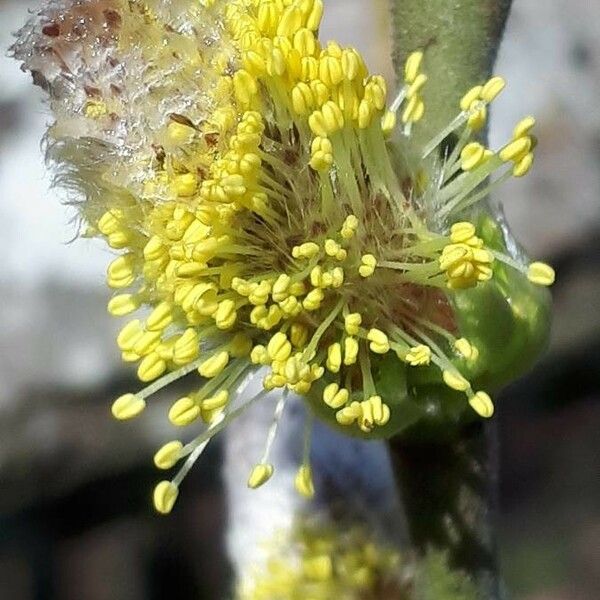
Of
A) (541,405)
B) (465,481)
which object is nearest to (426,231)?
(465,481)

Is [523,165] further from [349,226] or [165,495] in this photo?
[165,495]

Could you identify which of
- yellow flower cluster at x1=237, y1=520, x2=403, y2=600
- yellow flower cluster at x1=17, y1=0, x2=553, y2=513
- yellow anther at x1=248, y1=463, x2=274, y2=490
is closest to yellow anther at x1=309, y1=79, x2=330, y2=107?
yellow flower cluster at x1=17, y1=0, x2=553, y2=513

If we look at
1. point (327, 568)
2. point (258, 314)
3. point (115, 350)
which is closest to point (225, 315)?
point (258, 314)

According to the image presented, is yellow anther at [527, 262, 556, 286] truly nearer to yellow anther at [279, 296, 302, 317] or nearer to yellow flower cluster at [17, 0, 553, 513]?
yellow flower cluster at [17, 0, 553, 513]

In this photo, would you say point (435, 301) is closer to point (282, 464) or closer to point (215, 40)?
point (215, 40)

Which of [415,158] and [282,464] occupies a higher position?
[415,158]

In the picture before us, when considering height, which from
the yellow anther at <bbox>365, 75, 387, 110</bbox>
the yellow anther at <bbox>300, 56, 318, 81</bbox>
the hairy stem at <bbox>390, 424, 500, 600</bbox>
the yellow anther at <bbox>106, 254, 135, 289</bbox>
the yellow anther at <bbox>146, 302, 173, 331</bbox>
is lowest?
the hairy stem at <bbox>390, 424, 500, 600</bbox>
